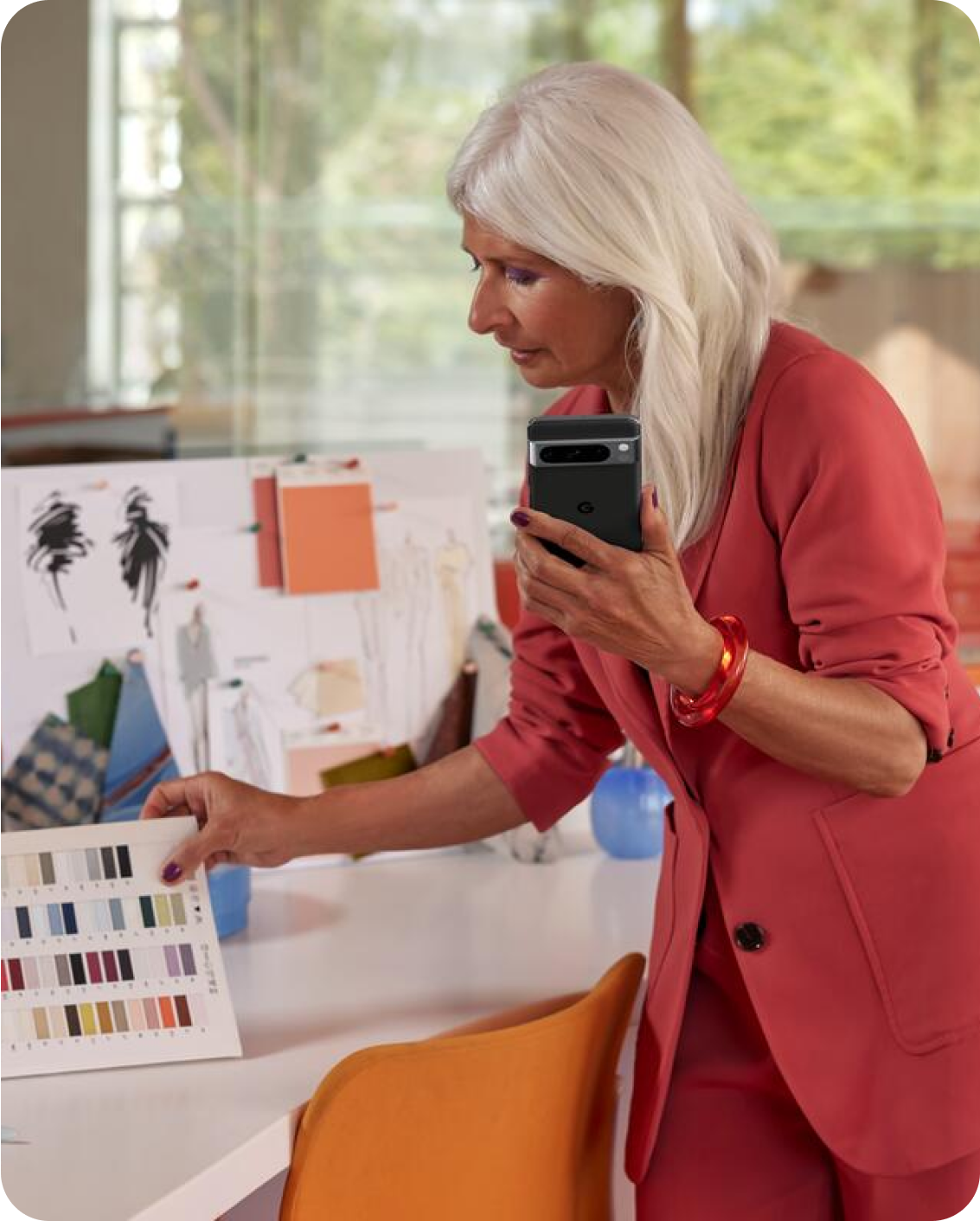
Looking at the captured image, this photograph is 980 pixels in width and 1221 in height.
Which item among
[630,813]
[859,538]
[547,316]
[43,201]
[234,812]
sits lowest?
[630,813]

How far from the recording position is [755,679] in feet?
3.88

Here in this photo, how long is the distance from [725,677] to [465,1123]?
41 cm

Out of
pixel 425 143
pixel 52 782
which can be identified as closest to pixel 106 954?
pixel 52 782

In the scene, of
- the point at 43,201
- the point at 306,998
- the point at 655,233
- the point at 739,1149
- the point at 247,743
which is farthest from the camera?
the point at 43,201

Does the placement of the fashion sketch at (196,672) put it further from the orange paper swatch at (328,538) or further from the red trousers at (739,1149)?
the red trousers at (739,1149)

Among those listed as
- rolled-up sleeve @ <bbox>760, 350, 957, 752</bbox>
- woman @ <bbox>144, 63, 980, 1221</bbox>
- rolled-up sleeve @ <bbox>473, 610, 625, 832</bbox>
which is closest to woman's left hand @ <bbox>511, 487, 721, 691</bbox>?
woman @ <bbox>144, 63, 980, 1221</bbox>

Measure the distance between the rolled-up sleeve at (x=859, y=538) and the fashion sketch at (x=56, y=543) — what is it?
2.88 feet

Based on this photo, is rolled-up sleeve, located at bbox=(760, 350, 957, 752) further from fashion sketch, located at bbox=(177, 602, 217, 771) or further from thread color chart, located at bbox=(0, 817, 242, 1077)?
fashion sketch, located at bbox=(177, 602, 217, 771)

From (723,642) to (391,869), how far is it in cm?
82

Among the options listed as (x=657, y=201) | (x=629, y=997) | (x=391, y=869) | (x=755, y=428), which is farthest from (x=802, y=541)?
(x=391, y=869)

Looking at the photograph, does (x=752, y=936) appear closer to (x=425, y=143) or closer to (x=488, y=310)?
(x=488, y=310)

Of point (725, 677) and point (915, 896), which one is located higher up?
point (725, 677)

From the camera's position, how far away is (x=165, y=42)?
517 centimetres

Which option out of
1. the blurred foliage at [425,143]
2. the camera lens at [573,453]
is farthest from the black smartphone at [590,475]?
the blurred foliage at [425,143]
